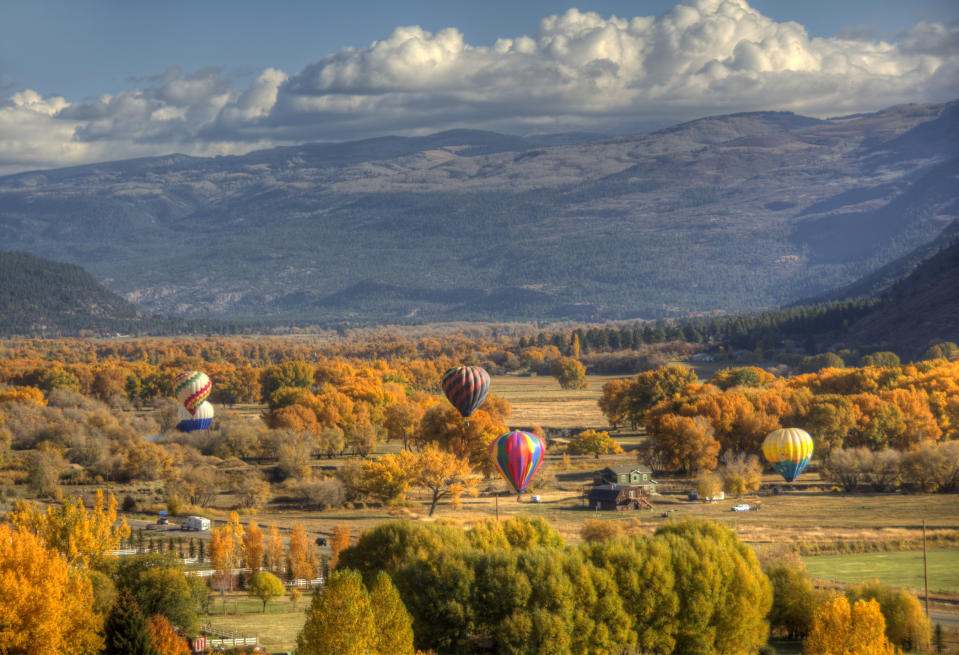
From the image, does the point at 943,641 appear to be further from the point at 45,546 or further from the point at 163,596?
the point at 45,546

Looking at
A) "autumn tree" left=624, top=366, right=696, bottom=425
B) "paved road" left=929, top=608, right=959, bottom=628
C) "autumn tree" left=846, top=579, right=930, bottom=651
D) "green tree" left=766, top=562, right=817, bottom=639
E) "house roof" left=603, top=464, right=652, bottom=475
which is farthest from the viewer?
"autumn tree" left=624, top=366, right=696, bottom=425

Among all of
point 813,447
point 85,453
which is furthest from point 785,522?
point 85,453

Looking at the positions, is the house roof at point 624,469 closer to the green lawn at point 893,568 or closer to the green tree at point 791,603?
the green lawn at point 893,568

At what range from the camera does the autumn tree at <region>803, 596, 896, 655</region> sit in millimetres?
49625

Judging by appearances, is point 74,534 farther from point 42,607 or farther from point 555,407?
point 555,407

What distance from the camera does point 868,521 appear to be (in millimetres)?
85250

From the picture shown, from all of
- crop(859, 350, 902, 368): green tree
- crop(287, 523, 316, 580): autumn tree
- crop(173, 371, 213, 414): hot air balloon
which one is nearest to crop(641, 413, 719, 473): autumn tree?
crop(287, 523, 316, 580): autumn tree

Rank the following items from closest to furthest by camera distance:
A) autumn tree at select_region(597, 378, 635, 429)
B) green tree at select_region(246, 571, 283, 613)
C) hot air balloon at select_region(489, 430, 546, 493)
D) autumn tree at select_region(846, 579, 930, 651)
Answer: autumn tree at select_region(846, 579, 930, 651) → green tree at select_region(246, 571, 283, 613) → hot air balloon at select_region(489, 430, 546, 493) → autumn tree at select_region(597, 378, 635, 429)

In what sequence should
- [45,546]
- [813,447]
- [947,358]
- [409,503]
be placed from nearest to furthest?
[45,546], [409,503], [813,447], [947,358]

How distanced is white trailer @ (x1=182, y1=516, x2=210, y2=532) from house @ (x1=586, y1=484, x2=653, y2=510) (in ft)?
90.9

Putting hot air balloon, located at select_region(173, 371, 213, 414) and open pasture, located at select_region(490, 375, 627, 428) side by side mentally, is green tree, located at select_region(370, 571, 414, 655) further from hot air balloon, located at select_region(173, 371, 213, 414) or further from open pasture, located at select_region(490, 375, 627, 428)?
hot air balloon, located at select_region(173, 371, 213, 414)

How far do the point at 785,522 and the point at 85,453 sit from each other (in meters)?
60.8

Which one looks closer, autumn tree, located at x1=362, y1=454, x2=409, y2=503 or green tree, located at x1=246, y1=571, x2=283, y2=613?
green tree, located at x1=246, y1=571, x2=283, y2=613

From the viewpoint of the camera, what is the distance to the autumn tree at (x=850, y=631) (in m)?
49.6
